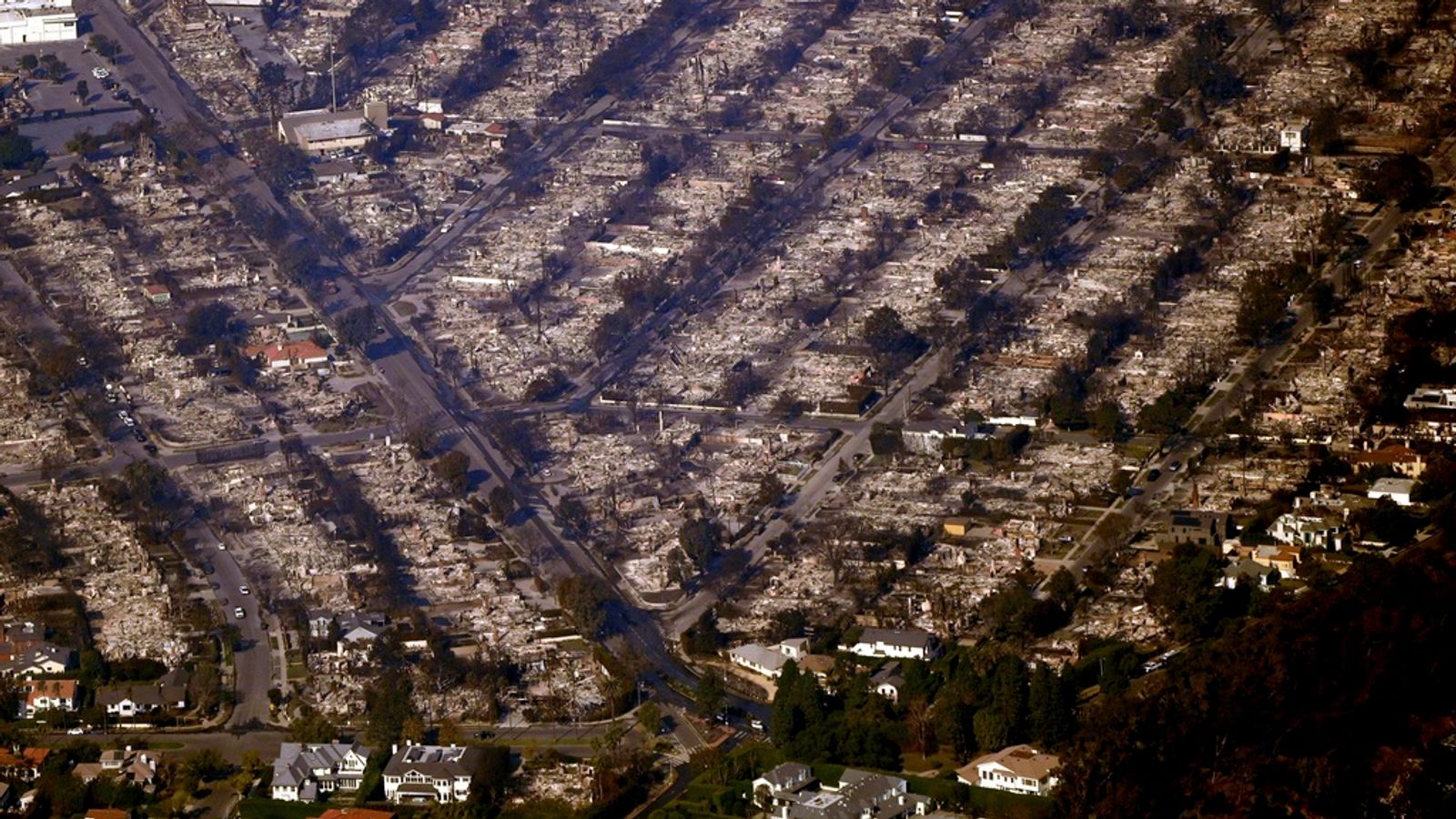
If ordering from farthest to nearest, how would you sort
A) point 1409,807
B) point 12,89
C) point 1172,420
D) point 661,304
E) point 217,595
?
1. point 12,89
2. point 661,304
3. point 1172,420
4. point 217,595
5. point 1409,807

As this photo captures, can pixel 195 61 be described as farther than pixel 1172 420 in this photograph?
Yes

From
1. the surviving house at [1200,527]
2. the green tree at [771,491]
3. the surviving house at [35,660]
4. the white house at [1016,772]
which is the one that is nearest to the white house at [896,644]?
the white house at [1016,772]

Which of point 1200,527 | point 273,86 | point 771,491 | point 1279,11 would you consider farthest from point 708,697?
point 1279,11

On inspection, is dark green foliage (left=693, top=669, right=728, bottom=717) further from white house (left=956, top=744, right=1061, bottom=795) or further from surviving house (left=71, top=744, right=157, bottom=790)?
surviving house (left=71, top=744, right=157, bottom=790)

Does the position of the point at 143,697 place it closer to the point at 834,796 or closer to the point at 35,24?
the point at 834,796

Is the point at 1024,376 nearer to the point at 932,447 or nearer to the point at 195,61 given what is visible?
the point at 932,447

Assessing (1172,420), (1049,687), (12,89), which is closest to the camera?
(1049,687)

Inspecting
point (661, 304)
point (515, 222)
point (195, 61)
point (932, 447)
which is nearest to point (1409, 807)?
point (932, 447)
